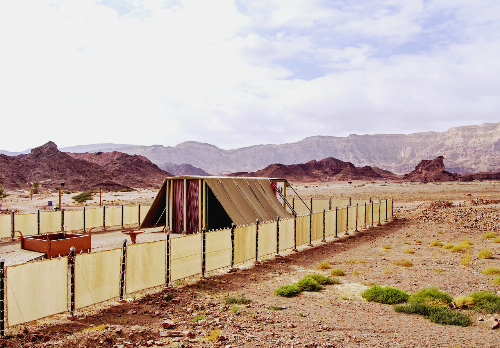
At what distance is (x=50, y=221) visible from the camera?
2309 centimetres

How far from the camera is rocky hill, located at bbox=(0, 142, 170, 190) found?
98312 millimetres

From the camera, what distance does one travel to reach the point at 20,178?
97812 millimetres

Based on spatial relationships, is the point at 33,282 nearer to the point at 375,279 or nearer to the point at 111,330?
the point at 111,330

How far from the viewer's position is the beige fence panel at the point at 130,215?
2709 cm

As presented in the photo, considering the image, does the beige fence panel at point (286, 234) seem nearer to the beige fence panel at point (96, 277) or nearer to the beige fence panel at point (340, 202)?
the beige fence panel at point (96, 277)

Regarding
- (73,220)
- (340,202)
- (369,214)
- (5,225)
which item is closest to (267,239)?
(73,220)

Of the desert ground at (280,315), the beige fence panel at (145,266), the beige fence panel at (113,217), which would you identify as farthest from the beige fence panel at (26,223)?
the beige fence panel at (145,266)

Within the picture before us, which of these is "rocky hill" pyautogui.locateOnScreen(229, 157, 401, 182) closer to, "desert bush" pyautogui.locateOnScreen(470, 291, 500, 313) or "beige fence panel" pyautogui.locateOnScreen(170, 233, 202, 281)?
"beige fence panel" pyautogui.locateOnScreen(170, 233, 202, 281)

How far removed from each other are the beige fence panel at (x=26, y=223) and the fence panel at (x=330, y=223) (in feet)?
52.9

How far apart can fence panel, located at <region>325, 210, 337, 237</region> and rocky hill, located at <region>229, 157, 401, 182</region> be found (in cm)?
12508

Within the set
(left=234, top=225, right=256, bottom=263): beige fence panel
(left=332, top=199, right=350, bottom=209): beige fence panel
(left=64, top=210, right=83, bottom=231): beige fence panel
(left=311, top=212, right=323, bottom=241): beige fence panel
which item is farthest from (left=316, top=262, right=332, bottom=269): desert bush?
(left=332, top=199, right=350, bottom=209): beige fence panel

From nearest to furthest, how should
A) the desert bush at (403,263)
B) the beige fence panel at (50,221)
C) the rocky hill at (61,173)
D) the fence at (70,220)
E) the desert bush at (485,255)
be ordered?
1. the desert bush at (403,263)
2. the desert bush at (485,255)
3. the fence at (70,220)
4. the beige fence panel at (50,221)
5. the rocky hill at (61,173)

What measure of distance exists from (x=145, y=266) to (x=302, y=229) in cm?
995

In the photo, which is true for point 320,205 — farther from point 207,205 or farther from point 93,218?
point 93,218
